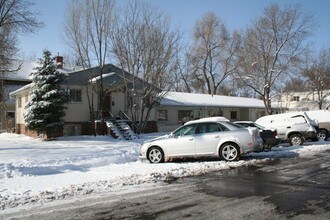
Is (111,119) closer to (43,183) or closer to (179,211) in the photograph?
(43,183)

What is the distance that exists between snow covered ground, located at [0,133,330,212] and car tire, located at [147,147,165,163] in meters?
0.68

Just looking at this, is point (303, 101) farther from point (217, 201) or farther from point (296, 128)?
point (217, 201)

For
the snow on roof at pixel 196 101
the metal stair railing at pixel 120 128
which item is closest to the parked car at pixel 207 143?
the metal stair railing at pixel 120 128

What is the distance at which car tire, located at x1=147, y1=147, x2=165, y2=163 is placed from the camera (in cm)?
1443

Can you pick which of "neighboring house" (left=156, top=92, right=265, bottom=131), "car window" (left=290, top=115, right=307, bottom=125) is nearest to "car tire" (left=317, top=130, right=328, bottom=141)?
"car window" (left=290, top=115, right=307, bottom=125)

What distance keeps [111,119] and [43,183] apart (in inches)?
714

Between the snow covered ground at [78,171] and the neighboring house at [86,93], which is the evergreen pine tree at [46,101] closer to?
the neighboring house at [86,93]

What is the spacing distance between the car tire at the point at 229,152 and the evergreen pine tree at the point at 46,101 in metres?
13.4

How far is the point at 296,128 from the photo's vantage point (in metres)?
20.6

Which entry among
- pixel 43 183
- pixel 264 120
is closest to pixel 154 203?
pixel 43 183

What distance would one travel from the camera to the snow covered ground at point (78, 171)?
9.00 metres

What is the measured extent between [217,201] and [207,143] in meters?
6.62

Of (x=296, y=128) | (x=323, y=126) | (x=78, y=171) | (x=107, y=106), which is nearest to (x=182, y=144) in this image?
(x=78, y=171)

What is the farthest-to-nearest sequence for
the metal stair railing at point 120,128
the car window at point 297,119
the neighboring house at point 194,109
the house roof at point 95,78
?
the neighboring house at point 194,109 < the house roof at point 95,78 < the metal stair railing at point 120,128 < the car window at point 297,119
